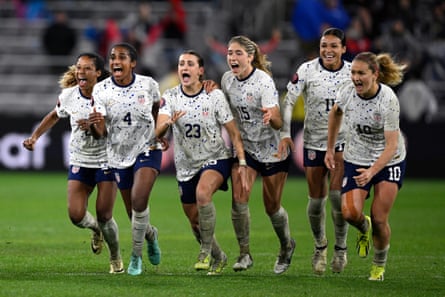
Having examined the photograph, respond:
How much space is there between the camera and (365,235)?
12.3 meters

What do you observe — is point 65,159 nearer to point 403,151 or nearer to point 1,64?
point 1,64

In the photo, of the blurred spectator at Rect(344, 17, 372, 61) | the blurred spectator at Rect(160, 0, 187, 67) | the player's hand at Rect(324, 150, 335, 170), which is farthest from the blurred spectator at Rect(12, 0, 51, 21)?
the player's hand at Rect(324, 150, 335, 170)

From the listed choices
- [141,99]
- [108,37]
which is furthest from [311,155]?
[108,37]

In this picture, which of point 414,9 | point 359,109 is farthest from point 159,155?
point 414,9

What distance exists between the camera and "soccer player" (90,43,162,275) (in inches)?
473

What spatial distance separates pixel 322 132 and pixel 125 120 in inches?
92.0

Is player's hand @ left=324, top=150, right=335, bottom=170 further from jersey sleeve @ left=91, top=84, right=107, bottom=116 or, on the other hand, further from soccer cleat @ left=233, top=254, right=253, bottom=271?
jersey sleeve @ left=91, top=84, right=107, bottom=116

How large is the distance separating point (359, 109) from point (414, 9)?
53.3 ft

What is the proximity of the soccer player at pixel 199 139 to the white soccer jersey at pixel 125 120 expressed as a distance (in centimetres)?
23

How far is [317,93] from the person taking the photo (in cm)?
1288

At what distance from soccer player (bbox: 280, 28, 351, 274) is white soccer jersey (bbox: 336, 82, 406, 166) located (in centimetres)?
79

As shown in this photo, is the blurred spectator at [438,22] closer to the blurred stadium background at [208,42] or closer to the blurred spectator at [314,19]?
the blurred stadium background at [208,42]

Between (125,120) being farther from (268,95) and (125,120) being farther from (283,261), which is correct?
(283,261)

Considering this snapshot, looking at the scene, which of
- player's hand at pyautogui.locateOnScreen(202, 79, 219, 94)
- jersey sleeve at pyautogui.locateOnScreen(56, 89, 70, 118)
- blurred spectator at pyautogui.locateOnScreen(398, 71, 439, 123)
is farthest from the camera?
blurred spectator at pyautogui.locateOnScreen(398, 71, 439, 123)
